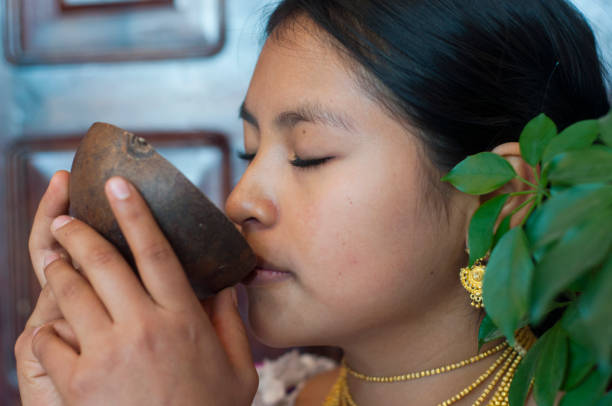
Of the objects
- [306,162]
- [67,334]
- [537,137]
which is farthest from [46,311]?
[537,137]

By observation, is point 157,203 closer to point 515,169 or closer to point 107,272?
point 107,272

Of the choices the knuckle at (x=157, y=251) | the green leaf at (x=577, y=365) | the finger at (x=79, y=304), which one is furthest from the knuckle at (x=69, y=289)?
the green leaf at (x=577, y=365)

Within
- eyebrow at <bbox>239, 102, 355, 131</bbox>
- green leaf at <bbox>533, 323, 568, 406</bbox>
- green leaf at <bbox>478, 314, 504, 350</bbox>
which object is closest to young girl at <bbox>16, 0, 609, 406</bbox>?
eyebrow at <bbox>239, 102, 355, 131</bbox>

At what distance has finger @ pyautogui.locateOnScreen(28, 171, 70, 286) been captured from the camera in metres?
0.86

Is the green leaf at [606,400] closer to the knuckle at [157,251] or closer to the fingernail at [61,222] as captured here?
the knuckle at [157,251]

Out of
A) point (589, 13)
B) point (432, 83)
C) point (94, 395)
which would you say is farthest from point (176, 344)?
point (589, 13)

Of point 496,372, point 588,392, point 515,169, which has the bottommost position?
point 496,372

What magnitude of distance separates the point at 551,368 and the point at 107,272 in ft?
1.67

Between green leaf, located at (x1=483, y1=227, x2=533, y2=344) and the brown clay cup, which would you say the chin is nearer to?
the brown clay cup

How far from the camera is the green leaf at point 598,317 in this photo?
16.6 inches

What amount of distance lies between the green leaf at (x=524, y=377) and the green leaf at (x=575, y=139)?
22 centimetres

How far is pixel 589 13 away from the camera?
1165mm

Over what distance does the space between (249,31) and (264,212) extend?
71cm

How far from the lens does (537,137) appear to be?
0.64 meters
